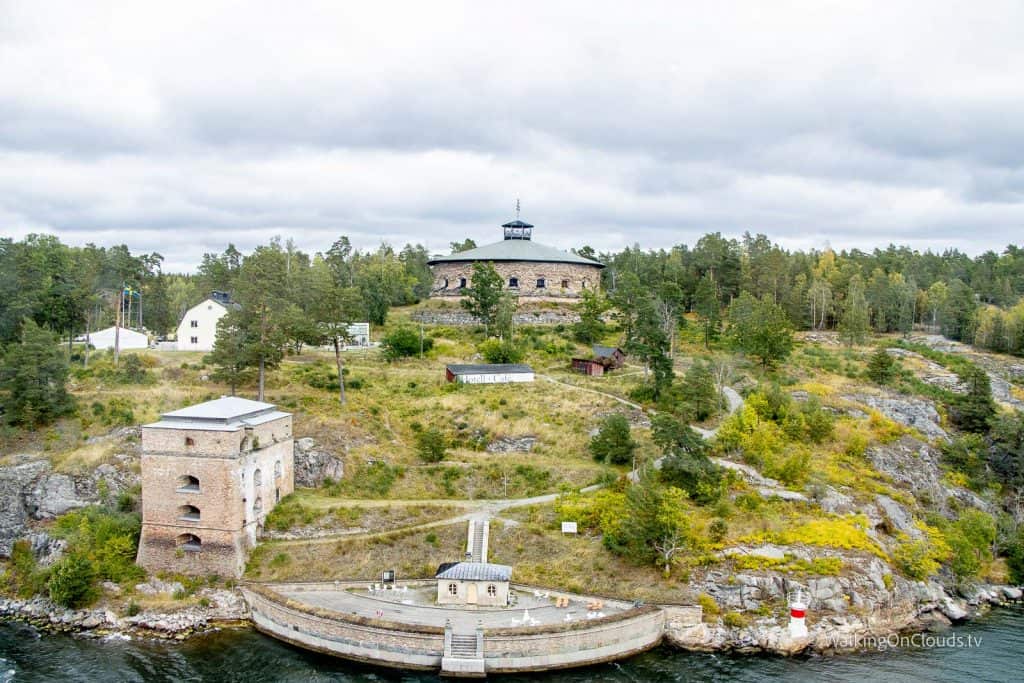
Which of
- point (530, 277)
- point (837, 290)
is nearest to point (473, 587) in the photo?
point (530, 277)

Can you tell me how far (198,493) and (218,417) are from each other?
346cm

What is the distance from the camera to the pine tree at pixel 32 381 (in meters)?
41.8

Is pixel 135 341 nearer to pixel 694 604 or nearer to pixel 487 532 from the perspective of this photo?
pixel 487 532

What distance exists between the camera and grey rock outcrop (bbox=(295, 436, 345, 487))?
133 feet

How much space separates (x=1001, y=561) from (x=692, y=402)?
17.4 m

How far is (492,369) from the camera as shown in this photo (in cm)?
→ 5378

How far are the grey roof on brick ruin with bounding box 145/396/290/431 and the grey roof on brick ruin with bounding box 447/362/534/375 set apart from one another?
59.2 feet

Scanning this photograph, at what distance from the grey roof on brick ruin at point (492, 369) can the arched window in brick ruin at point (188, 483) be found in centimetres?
2135

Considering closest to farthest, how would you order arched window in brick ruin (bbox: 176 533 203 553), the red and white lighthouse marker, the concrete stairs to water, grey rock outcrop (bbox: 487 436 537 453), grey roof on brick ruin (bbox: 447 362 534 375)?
the concrete stairs to water
the red and white lighthouse marker
arched window in brick ruin (bbox: 176 533 203 553)
grey rock outcrop (bbox: 487 436 537 453)
grey roof on brick ruin (bbox: 447 362 534 375)

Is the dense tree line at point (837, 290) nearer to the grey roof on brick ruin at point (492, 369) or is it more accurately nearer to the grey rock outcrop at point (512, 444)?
the grey roof on brick ruin at point (492, 369)

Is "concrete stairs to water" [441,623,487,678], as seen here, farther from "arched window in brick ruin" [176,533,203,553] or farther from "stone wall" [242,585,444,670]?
"arched window in brick ruin" [176,533,203,553]

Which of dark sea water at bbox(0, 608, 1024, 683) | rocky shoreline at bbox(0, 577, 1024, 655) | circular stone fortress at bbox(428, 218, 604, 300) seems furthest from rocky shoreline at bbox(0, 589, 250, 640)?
circular stone fortress at bbox(428, 218, 604, 300)

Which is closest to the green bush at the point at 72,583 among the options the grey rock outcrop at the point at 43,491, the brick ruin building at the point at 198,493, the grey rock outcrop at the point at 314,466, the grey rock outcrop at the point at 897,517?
the brick ruin building at the point at 198,493

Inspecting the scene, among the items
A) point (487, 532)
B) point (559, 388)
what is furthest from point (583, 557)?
point (559, 388)
